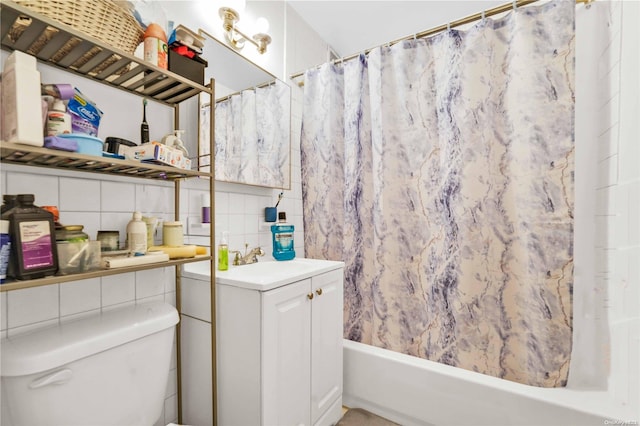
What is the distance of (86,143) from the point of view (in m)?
0.70

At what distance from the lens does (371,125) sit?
1655 millimetres

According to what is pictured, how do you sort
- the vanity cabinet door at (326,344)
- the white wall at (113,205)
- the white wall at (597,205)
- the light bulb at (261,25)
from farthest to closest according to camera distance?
the light bulb at (261,25) → the vanity cabinet door at (326,344) → the white wall at (597,205) → the white wall at (113,205)

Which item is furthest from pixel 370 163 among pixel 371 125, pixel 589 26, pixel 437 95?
pixel 589 26

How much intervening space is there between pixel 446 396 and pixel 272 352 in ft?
2.75

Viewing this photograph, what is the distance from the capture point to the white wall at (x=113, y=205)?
813 millimetres

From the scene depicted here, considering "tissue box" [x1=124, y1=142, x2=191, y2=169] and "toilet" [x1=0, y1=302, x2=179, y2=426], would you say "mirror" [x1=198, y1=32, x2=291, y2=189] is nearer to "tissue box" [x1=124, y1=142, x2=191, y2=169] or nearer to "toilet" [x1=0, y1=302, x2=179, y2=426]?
"tissue box" [x1=124, y1=142, x2=191, y2=169]

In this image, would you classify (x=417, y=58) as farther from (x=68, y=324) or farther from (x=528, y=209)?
(x=68, y=324)

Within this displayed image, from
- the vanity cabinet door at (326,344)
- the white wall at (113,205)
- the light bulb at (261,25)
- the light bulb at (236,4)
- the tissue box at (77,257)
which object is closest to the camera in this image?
the tissue box at (77,257)

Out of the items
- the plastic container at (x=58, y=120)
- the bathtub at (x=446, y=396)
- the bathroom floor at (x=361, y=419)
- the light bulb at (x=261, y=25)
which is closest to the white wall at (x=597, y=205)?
the bathtub at (x=446, y=396)

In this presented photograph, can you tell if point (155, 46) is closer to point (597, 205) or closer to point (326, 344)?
point (326, 344)

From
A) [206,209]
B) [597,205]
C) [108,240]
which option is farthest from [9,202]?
[597,205]

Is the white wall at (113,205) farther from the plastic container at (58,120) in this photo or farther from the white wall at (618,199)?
the white wall at (618,199)

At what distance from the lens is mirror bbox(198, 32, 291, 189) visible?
1353 millimetres

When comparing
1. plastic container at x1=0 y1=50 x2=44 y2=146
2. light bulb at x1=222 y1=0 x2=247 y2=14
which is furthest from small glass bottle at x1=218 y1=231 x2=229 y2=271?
light bulb at x1=222 y1=0 x2=247 y2=14
